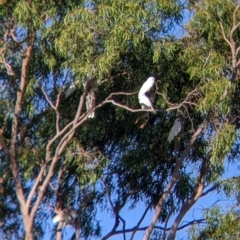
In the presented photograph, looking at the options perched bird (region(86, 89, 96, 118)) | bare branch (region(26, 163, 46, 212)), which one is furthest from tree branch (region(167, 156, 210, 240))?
bare branch (region(26, 163, 46, 212))

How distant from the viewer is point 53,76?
11273mm

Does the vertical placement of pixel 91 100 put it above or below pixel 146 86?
above

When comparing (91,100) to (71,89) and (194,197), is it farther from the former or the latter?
(194,197)

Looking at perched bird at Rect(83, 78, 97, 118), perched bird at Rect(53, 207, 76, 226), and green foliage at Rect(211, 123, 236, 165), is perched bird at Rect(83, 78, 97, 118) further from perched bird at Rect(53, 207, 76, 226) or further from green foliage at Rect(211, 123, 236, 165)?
green foliage at Rect(211, 123, 236, 165)

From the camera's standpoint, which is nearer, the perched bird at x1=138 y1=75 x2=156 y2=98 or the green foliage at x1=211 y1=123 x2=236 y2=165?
the perched bird at x1=138 y1=75 x2=156 y2=98

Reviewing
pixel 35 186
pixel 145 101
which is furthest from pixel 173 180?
pixel 35 186

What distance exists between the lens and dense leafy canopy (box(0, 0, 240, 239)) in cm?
1065

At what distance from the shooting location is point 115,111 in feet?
38.7

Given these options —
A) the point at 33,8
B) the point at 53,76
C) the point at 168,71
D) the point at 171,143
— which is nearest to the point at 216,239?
the point at 171,143

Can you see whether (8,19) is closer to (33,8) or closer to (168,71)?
(33,8)

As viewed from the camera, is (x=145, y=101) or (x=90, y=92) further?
(x=90, y=92)

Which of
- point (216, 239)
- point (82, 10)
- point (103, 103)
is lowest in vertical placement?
point (216, 239)

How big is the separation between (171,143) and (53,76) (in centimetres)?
214

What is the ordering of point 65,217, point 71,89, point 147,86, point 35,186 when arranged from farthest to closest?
1. point 65,217
2. point 71,89
3. point 35,186
4. point 147,86
